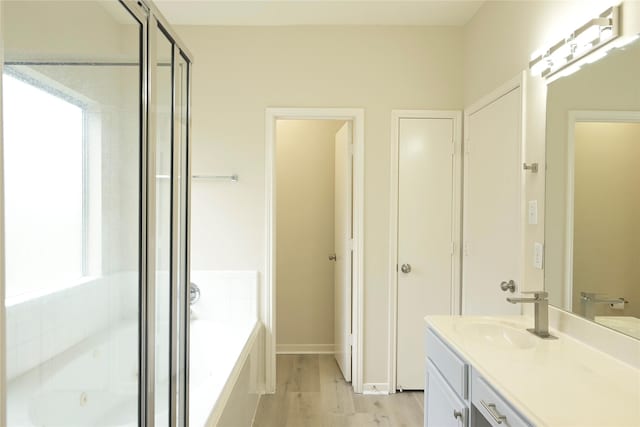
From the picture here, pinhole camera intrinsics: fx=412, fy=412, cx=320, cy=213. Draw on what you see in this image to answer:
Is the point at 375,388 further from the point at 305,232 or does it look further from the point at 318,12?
the point at 318,12

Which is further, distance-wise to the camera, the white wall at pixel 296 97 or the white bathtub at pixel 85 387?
the white wall at pixel 296 97

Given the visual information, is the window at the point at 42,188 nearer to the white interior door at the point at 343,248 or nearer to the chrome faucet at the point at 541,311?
the chrome faucet at the point at 541,311

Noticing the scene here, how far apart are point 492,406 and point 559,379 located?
0.22m

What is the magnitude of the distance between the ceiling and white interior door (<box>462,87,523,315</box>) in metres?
0.73

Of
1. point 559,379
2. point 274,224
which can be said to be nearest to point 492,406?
point 559,379

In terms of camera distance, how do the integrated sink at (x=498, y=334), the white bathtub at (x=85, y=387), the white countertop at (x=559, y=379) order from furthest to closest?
the integrated sink at (x=498, y=334), the white countertop at (x=559, y=379), the white bathtub at (x=85, y=387)

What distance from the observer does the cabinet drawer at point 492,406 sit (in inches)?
45.3

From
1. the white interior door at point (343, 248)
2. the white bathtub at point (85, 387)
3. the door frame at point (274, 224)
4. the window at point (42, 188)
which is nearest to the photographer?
the window at point (42, 188)

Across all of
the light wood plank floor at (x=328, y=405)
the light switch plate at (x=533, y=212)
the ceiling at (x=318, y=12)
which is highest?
the ceiling at (x=318, y=12)

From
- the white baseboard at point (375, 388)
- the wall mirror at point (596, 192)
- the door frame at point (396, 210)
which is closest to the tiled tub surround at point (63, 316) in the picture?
the wall mirror at point (596, 192)

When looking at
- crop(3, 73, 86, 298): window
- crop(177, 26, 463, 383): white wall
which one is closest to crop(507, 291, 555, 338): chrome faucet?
crop(177, 26, 463, 383): white wall

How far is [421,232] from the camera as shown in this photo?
3.05 m

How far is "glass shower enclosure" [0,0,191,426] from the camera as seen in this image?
836 mm

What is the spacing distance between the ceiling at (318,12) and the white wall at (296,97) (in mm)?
74
